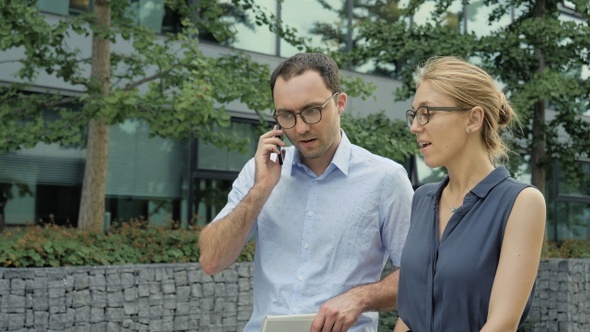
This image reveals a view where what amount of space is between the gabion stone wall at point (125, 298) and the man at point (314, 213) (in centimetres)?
479

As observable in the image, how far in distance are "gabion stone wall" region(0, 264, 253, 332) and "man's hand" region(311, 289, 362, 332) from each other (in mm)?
5240

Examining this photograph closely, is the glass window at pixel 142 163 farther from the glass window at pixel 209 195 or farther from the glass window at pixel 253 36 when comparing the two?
the glass window at pixel 253 36

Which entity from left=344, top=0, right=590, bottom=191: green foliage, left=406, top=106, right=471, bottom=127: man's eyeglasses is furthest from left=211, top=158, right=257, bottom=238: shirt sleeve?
left=344, top=0, right=590, bottom=191: green foliage

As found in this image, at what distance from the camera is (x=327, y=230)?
3.27 meters

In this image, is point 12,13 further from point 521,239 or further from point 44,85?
point 521,239

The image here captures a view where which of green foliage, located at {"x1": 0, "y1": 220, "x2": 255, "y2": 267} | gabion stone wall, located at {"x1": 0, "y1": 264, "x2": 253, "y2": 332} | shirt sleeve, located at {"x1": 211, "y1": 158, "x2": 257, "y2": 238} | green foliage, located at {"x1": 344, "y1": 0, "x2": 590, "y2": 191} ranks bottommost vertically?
gabion stone wall, located at {"x1": 0, "y1": 264, "x2": 253, "y2": 332}

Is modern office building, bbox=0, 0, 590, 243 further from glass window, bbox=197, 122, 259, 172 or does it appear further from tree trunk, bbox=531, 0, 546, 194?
tree trunk, bbox=531, 0, 546, 194

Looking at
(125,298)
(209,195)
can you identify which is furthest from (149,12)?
(125,298)

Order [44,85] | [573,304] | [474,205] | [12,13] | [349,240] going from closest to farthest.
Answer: [474,205] → [349,240] → [12,13] → [573,304] → [44,85]

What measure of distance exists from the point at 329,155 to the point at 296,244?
0.34 m

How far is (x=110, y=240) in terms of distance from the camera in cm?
907

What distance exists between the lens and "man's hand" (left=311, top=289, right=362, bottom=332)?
115 inches

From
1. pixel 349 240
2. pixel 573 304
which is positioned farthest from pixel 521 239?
pixel 573 304

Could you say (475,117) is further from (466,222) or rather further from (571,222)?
(571,222)
